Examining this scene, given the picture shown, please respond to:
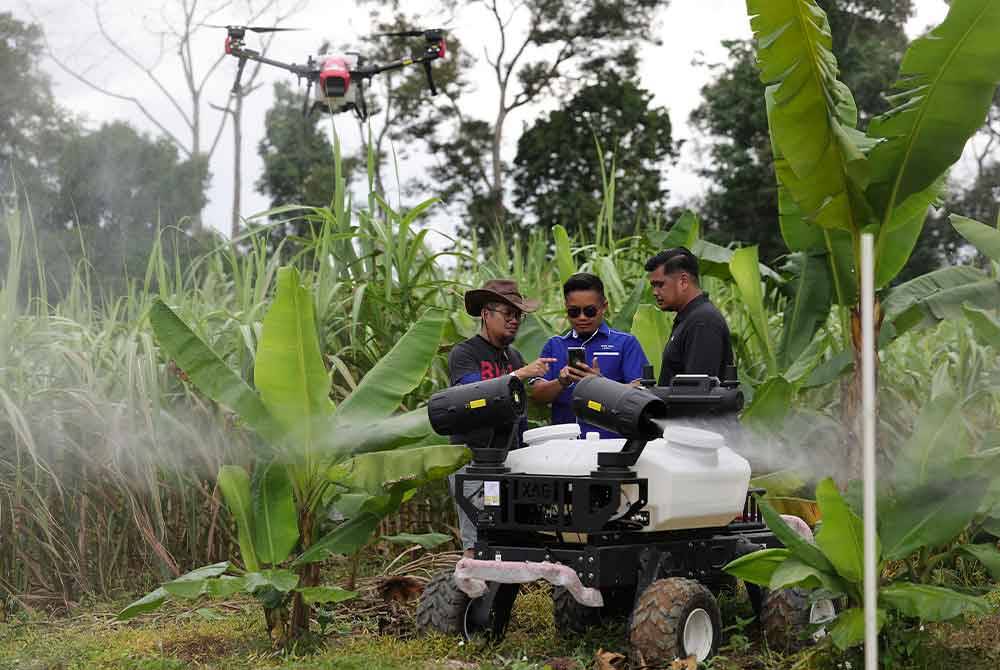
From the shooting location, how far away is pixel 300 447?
5.36 m

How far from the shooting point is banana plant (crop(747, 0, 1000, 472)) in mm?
5043

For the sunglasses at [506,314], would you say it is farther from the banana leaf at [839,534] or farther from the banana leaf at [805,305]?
the banana leaf at [805,305]

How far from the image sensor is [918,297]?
6.49 m

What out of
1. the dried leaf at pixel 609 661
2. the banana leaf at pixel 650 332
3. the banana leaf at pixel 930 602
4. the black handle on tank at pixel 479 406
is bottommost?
the dried leaf at pixel 609 661

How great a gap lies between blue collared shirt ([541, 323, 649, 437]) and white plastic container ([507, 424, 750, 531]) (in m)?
0.76

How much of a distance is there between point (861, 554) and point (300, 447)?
2.39 meters

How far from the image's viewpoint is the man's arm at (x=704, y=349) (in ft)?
17.7

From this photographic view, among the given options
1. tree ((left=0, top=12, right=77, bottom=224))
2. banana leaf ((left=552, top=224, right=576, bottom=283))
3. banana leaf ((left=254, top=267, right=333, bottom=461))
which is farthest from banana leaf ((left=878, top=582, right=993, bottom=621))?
tree ((left=0, top=12, right=77, bottom=224))

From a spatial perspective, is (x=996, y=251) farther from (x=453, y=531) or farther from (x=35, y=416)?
(x=35, y=416)

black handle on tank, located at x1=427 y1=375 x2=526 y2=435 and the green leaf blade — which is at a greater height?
black handle on tank, located at x1=427 y1=375 x2=526 y2=435

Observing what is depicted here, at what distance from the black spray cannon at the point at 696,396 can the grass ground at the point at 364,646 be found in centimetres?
89

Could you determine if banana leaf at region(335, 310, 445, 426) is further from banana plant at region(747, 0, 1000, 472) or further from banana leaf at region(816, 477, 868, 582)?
banana leaf at region(816, 477, 868, 582)

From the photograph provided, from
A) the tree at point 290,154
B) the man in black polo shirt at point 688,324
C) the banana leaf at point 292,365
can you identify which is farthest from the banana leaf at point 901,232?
the tree at point 290,154

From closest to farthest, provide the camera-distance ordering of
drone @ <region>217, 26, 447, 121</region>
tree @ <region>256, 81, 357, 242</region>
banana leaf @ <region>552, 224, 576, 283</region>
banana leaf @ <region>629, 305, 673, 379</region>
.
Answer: banana leaf @ <region>629, 305, 673, 379</region> → banana leaf @ <region>552, 224, 576, 283</region> → drone @ <region>217, 26, 447, 121</region> → tree @ <region>256, 81, 357, 242</region>
